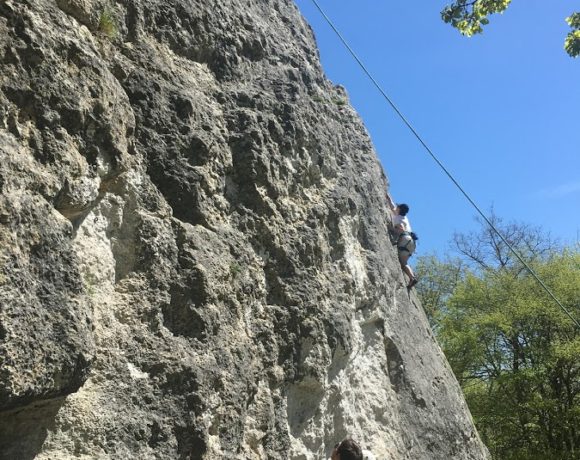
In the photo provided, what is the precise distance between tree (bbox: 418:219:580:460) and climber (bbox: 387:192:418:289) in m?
11.3

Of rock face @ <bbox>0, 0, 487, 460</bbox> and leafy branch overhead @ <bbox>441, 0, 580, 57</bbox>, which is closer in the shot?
rock face @ <bbox>0, 0, 487, 460</bbox>

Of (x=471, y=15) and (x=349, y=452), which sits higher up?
(x=471, y=15)

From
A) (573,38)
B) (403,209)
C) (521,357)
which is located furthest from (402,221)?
(521,357)

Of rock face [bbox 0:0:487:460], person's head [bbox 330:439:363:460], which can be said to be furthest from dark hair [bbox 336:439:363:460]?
rock face [bbox 0:0:487:460]

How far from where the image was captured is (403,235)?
10.3 meters

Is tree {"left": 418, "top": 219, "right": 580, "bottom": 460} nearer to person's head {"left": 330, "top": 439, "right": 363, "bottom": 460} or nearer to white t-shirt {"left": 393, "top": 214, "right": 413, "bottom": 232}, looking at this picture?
white t-shirt {"left": 393, "top": 214, "right": 413, "bottom": 232}

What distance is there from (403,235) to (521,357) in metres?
13.2

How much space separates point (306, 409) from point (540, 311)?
54.5 feet

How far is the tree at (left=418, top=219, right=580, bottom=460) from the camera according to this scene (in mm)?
19625

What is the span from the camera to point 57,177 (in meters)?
4.19

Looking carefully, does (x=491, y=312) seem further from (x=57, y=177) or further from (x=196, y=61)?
(x=57, y=177)

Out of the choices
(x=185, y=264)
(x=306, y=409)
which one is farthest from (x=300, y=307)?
(x=185, y=264)

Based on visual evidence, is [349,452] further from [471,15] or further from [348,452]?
[471,15]

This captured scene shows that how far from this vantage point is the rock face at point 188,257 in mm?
3873
